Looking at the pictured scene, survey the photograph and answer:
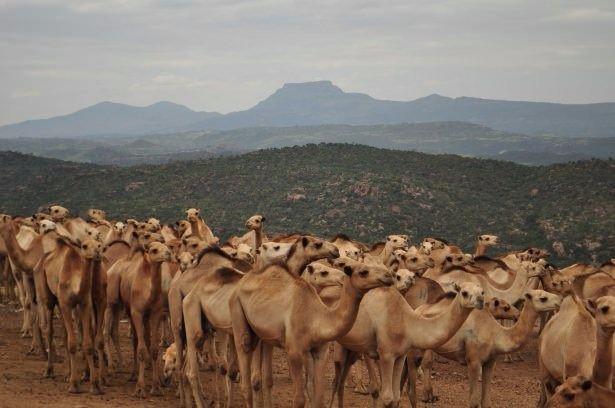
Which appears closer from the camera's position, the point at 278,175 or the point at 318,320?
the point at 318,320

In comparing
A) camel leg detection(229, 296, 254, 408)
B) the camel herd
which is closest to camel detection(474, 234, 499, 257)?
the camel herd

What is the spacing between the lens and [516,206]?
2168 inches

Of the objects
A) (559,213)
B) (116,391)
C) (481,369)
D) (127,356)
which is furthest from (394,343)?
(559,213)

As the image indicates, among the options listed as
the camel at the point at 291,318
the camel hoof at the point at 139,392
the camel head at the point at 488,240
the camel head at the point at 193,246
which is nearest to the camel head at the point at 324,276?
the camel at the point at 291,318

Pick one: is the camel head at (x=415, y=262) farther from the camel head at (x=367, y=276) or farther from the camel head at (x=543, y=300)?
the camel head at (x=367, y=276)

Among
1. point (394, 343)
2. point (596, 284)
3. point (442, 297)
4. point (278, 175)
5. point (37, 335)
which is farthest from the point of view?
point (278, 175)

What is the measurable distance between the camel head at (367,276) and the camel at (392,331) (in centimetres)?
176

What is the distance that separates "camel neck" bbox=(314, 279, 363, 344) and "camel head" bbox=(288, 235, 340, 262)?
142 cm

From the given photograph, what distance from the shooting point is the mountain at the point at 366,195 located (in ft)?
166

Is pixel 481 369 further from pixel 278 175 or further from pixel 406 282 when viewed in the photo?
pixel 278 175

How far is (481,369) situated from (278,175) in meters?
50.9

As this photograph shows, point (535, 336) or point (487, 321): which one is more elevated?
point (487, 321)

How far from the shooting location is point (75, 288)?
14.8m

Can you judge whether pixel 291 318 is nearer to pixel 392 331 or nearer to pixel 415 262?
pixel 392 331
